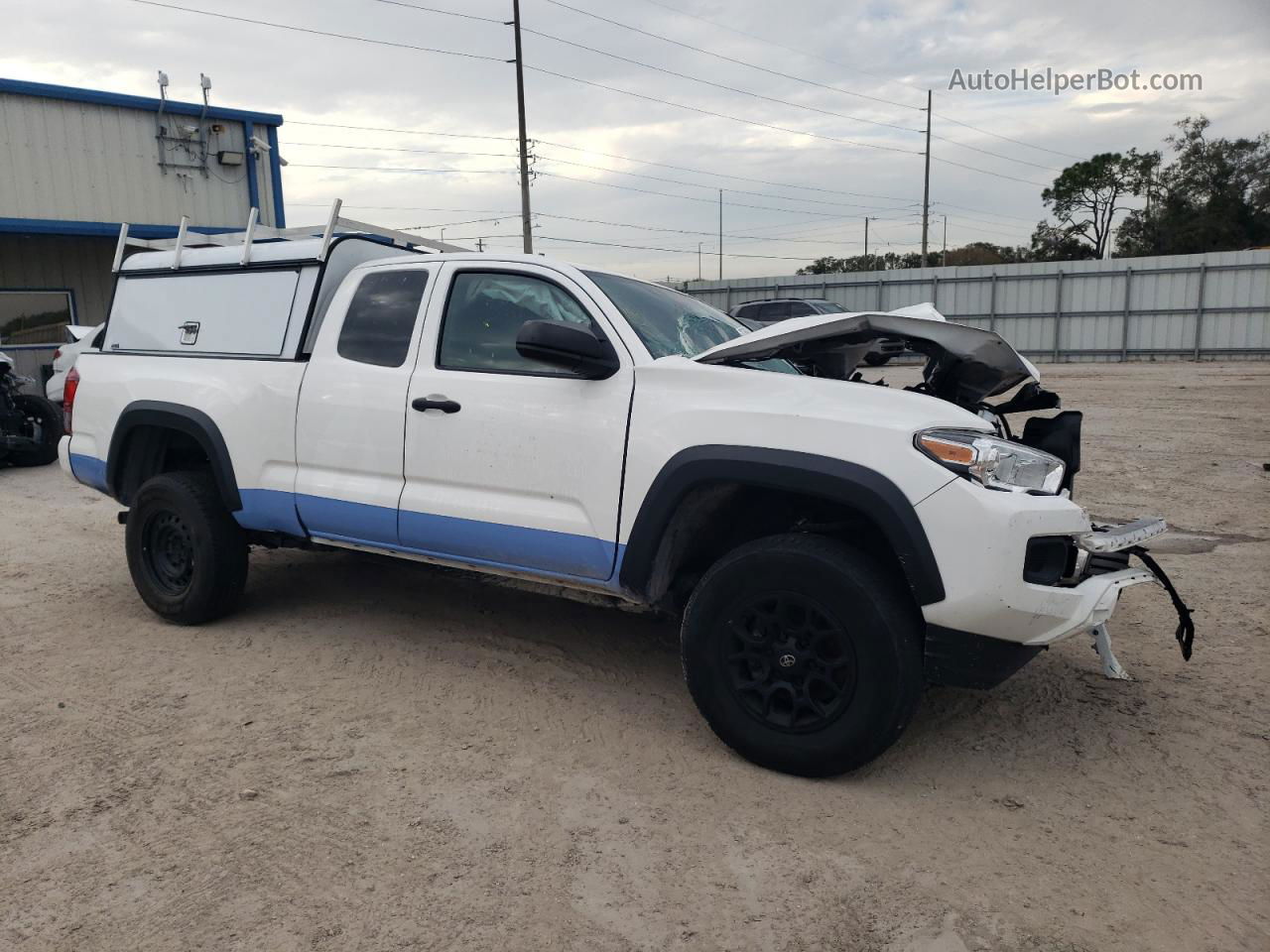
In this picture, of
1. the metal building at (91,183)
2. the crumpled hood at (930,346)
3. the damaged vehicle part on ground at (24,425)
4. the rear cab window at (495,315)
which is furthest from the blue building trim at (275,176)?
the crumpled hood at (930,346)

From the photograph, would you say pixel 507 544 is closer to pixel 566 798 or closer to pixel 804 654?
pixel 566 798

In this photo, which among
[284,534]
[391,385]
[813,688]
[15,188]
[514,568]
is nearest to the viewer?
[813,688]

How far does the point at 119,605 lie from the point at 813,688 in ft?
13.9

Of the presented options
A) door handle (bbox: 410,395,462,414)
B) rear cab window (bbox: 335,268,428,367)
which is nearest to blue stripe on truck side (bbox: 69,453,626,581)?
door handle (bbox: 410,395,462,414)

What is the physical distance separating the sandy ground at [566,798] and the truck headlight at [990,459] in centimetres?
108

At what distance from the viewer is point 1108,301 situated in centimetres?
2680

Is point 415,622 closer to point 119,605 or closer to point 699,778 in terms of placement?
point 119,605

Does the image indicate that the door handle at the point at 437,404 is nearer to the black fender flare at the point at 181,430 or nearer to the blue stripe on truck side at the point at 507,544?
the blue stripe on truck side at the point at 507,544

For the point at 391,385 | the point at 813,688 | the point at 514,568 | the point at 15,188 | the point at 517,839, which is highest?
the point at 15,188

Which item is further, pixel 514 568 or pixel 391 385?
pixel 391 385

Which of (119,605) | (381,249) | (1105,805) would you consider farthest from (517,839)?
(119,605)

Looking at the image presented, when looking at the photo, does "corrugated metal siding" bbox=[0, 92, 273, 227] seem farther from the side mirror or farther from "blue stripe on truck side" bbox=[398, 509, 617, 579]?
the side mirror

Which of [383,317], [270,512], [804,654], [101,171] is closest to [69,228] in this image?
[101,171]

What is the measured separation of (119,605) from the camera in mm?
5473
